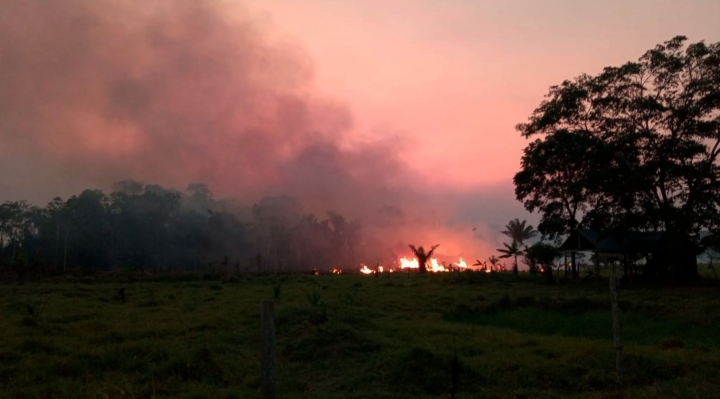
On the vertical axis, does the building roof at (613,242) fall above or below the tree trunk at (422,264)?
above

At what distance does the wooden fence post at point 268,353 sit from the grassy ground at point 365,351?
378 cm

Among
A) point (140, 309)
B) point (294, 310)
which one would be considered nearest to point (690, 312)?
point (294, 310)

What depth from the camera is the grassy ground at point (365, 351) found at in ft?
31.3

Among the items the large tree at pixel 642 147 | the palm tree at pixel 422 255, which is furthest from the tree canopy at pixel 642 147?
the palm tree at pixel 422 255

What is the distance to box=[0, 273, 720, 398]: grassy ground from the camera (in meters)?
9.55

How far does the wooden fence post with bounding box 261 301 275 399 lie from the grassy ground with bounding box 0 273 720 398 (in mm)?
3783

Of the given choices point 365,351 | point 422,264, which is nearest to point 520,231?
point 422,264

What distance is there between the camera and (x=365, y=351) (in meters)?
12.8

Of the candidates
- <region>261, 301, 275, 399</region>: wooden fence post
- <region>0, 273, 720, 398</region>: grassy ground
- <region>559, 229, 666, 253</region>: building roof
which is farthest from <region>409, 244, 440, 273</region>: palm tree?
<region>261, 301, 275, 399</region>: wooden fence post

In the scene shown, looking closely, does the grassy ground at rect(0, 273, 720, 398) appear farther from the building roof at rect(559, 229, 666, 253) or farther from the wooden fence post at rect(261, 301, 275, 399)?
the building roof at rect(559, 229, 666, 253)

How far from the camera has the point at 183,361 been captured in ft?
35.3

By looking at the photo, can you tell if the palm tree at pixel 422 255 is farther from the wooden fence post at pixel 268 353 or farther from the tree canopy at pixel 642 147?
the wooden fence post at pixel 268 353

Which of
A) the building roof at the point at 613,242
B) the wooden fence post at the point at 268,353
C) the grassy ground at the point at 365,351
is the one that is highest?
the building roof at the point at 613,242

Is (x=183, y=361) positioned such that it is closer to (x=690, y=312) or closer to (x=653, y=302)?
(x=690, y=312)
